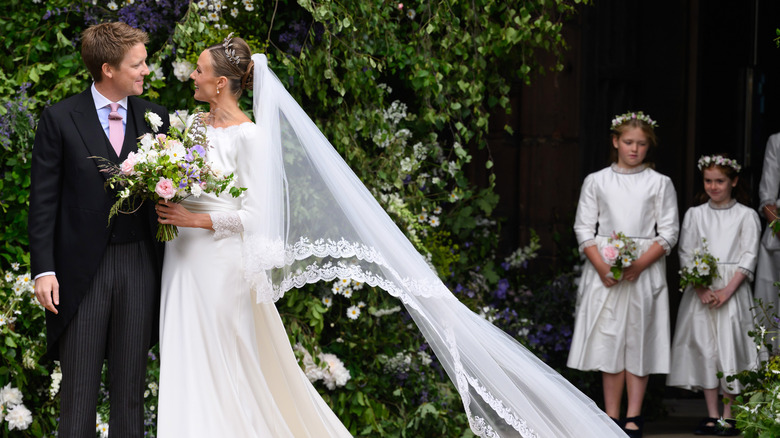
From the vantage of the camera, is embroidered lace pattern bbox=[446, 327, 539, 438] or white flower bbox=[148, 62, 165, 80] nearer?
embroidered lace pattern bbox=[446, 327, 539, 438]

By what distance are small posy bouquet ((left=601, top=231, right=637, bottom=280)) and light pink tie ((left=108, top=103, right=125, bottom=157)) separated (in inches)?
128

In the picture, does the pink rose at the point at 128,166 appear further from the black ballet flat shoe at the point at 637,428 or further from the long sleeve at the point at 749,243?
the long sleeve at the point at 749,243

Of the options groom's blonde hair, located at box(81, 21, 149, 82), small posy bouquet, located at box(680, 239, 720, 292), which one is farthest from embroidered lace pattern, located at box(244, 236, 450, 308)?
small posy bouquet, located at box(680, 239, 720, 292)

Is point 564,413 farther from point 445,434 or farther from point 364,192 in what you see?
point 445,434

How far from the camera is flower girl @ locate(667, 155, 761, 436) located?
6465 millimetres

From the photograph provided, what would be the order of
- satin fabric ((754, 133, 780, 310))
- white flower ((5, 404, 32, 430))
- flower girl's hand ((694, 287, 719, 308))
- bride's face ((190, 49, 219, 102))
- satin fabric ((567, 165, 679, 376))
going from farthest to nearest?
satin fabric ((754, 133, 780, 310)) → flower girl's hand ((694, 287, 719, 308)) → satin fabric ((567, 165, 679, 376)) → white flower ((5, 404, 32, 430)) → bride's face ((190, 49, 219, 102))

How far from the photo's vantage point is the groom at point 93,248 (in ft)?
12.9

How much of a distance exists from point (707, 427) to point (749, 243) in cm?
117

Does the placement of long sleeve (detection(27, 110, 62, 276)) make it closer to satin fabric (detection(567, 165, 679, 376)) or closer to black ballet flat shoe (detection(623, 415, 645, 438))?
satin fabric (detection(567, 165, 679, 376))

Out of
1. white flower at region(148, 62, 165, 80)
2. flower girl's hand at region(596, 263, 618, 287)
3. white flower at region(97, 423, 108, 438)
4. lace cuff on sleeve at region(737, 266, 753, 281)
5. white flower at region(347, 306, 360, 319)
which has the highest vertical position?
white flower at region(148, 62, 165, 80)

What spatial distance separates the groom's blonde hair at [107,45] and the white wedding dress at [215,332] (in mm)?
482

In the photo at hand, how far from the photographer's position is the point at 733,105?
8500mm

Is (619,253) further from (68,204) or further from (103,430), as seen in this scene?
(68,204)

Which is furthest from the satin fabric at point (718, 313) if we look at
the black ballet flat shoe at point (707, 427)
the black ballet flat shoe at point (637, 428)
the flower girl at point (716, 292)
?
the black ballet flat shoe at point (637, 428)
